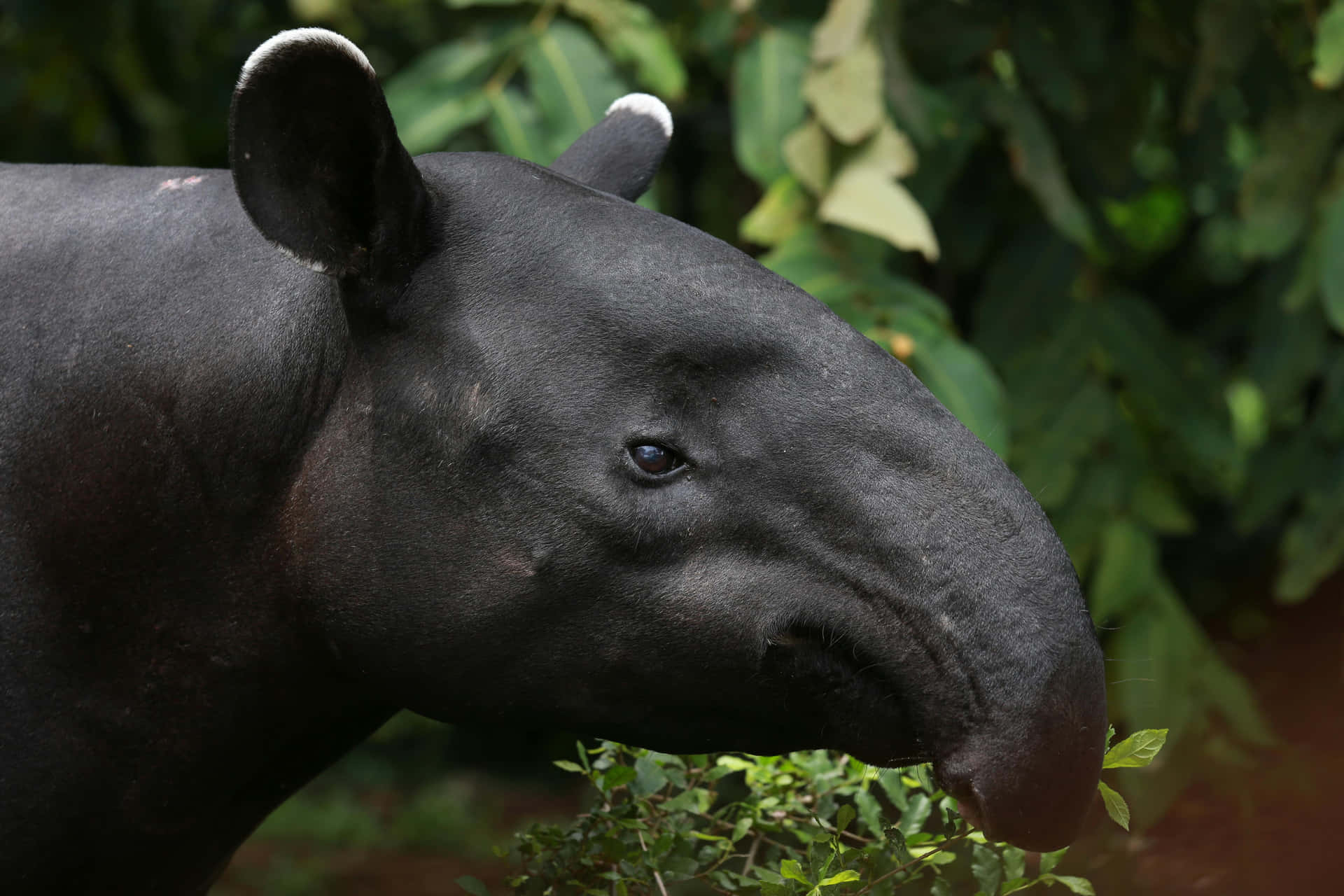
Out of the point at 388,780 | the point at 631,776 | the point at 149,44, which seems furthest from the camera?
the point at 388,780

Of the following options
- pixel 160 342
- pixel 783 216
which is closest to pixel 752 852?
pixel 160 342

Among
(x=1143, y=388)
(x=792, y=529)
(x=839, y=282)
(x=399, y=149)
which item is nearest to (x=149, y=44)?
(x=839, y=282)

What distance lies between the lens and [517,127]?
3268 mm

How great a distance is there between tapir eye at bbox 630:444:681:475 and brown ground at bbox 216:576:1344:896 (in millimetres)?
1191

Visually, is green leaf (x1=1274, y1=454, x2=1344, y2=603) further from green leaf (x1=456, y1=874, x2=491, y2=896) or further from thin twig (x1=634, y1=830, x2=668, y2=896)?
green leaf (x1=456, y1=874, x2=491, y2=896)

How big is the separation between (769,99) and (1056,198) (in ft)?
2.24

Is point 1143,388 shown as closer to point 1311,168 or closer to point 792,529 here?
point 1311,168

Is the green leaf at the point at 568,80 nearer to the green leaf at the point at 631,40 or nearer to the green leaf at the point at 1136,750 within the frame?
the green leaf at the point at 631,40

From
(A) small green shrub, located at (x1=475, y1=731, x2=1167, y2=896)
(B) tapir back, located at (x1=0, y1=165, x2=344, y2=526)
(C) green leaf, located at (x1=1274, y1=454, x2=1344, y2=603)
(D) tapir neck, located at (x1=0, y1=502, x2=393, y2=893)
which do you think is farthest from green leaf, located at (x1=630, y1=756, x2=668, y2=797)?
(C) green leaf, located at (x1=1274, y1=454, x2=1344, y2=603)

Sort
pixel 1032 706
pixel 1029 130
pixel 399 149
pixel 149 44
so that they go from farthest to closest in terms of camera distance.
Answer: pixel 149 44 → pixel 1029 130 → pixel 399 149 → pixel 1032 706

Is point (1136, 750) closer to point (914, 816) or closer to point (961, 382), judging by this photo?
point (914, 816)

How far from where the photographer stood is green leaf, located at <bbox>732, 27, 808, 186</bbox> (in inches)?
129

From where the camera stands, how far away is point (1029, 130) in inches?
136

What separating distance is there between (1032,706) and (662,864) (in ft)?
1.78
